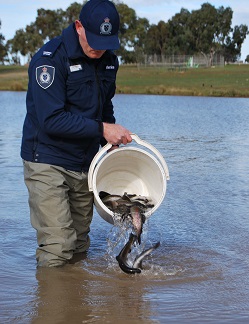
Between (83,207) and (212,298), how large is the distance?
1185 millimetres

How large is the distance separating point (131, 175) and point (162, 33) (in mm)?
102334

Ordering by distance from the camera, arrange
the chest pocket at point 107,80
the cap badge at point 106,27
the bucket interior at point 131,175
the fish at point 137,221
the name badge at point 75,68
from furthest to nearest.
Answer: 1. the bucket interior at point 131,175
2. the chest pocket at point 107,80
3. the fish at point 137,221
4. the name badge at point 75,68
5. the cap badge at point 106,27

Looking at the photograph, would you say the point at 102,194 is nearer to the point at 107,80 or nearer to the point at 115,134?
the point at 115,134

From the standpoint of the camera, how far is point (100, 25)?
441cm

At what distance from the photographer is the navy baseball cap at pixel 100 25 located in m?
4.43

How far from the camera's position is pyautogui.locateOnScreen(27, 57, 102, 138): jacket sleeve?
4.46 m

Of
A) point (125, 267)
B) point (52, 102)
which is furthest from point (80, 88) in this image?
point (125, 267)

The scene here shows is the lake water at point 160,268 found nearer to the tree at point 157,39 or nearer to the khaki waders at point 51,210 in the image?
the khaki waders at point 51,210

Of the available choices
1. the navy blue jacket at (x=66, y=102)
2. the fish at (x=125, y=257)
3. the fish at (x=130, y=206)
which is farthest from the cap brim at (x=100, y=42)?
the fish at (x=125, y=257)

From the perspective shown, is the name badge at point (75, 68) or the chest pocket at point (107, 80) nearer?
the name badge at point (75, 68)

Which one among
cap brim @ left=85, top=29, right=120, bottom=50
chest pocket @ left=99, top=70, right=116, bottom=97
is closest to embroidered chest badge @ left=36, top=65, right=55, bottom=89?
cap brim @ left=85, top=29, right=120, bottom=50

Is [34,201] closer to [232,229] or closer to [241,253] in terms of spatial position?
[241,253]

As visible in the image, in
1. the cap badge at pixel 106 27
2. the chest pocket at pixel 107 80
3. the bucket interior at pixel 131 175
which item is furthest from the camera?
the bucket interior at pixel 131 175

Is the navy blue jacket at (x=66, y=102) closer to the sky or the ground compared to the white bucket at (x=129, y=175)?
closer to the sky
